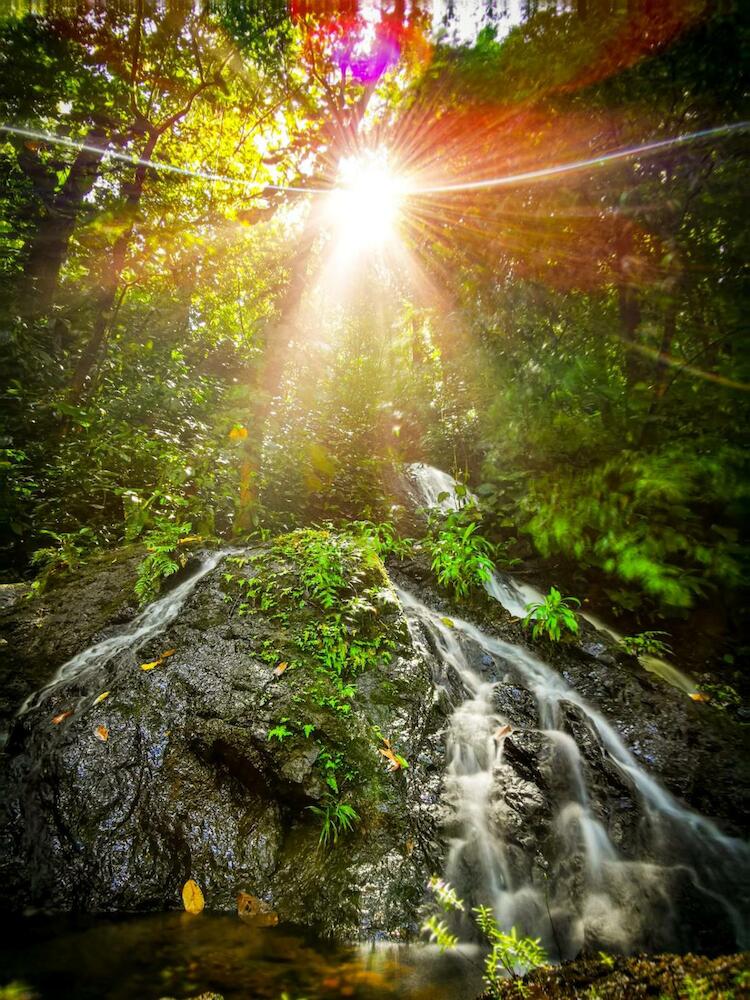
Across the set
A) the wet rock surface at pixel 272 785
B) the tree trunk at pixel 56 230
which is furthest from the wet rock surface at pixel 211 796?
the tree trunk at pixel 56 230

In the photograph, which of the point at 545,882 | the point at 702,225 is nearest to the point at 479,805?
the point at 545,882

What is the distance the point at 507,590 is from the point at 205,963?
5.39 m

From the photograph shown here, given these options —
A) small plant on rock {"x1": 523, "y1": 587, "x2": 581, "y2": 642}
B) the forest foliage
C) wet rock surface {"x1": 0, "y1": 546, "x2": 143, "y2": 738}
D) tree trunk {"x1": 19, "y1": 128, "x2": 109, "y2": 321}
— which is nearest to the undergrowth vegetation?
wet rock surface {"x1": 0, "y1": 546, "x2": 143, "y2": 738}

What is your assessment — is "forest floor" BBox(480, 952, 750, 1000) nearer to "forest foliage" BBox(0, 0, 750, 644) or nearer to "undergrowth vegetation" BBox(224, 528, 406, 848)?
"undergrowth vegetation" BBox(224, 528, 406, 848)

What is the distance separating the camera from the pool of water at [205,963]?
2.00 m

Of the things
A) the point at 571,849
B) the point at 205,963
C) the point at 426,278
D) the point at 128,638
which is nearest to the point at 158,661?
the point at 128,638

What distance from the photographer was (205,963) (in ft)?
7.08

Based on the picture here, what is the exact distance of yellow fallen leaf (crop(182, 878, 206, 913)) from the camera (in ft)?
8.69

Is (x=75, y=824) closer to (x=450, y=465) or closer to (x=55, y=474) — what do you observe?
(x=55, y=474)

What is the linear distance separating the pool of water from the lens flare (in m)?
10.4

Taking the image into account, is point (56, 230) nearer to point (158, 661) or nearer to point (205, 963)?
point (158, 661)

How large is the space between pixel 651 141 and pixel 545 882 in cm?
761

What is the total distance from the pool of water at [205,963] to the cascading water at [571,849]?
659 millimetres

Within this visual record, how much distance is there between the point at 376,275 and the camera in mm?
12805
